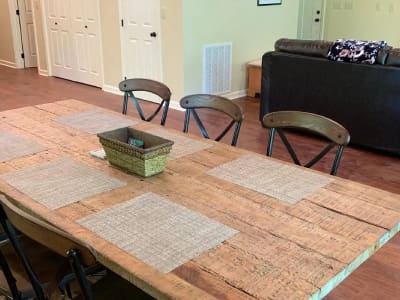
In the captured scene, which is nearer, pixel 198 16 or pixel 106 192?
pixel 106 192

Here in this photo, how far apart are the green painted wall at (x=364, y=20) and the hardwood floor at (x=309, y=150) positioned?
2426 mm

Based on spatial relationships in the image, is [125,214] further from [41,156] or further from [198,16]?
[198,16]

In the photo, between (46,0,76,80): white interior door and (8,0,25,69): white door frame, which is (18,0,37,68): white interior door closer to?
(8,0,25,69): white door frame

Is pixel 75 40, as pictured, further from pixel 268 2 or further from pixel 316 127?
Result: pixel 316 127

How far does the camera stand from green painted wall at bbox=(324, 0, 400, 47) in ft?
22.9

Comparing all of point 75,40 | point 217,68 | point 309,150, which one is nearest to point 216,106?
point 309,150

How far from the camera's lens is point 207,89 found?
597 centimetres

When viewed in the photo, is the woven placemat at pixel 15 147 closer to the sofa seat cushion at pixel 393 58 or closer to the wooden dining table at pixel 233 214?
the wooden dining table at pixel 233 214

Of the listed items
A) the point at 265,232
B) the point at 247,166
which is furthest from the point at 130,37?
the point at 265,232

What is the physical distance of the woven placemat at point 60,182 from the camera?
175 cm

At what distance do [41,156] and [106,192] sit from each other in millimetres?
539

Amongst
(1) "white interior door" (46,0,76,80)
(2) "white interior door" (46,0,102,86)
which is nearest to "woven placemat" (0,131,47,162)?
(2) "white interior door" (46,0,102,86)

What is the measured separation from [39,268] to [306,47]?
3434 mm

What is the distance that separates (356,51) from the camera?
13.6ft
